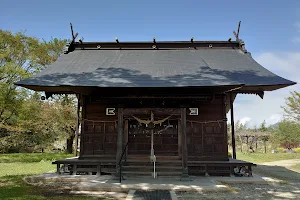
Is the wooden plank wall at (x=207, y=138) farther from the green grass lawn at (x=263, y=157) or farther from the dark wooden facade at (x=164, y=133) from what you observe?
the green grass lawn at (x=263, y=157)

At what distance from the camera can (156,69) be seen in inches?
411

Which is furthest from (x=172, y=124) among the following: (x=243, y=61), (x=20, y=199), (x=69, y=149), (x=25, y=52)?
(x=69, y=149)

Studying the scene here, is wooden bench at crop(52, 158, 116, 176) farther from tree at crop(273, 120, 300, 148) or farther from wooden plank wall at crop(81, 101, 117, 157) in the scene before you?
tree at crop(273, 120, 300, 148)

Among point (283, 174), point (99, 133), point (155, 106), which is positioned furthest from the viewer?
point (283, 174)

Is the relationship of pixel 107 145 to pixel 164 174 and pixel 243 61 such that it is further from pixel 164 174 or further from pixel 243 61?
pixel 243 61

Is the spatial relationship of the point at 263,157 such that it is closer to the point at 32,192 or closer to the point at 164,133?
the point at 164,133

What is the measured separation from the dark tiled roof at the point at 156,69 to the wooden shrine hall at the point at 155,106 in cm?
3

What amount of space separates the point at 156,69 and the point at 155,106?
1.93m

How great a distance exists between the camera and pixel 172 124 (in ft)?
33.9

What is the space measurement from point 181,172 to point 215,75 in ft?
12.2

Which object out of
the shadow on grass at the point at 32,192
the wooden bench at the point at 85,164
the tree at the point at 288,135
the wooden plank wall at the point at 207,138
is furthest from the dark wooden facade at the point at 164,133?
the tree at the point at 288,135

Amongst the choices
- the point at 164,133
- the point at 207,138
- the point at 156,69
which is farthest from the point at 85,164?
the point at 207,138

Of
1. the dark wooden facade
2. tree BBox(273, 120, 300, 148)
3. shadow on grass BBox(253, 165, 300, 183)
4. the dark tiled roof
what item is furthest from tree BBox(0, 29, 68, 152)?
tree BBox(273, 120, 300, 148)

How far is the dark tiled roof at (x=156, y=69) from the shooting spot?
340 inches
